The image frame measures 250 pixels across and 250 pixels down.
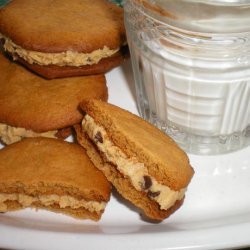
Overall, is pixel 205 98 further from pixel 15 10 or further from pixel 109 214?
pixel 15 10

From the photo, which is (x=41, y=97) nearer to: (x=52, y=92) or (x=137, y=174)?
(x=52, y=92)

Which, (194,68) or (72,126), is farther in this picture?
(72,126)

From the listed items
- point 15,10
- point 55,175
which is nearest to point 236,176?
point 55,175

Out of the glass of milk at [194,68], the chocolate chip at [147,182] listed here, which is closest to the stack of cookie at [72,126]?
the chocolate chip at [147,182]

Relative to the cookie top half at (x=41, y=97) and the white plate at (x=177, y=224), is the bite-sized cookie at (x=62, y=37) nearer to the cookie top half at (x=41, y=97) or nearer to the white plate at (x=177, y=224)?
the cookie top half at (x=41, y=97)

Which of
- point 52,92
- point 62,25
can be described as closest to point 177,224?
point 52,92

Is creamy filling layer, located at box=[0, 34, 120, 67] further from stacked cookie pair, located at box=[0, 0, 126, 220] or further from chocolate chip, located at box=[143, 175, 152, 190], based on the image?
chocolate chip, located at box=[143, 175, 152, 190]

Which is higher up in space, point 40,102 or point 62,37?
A: point 62,37
